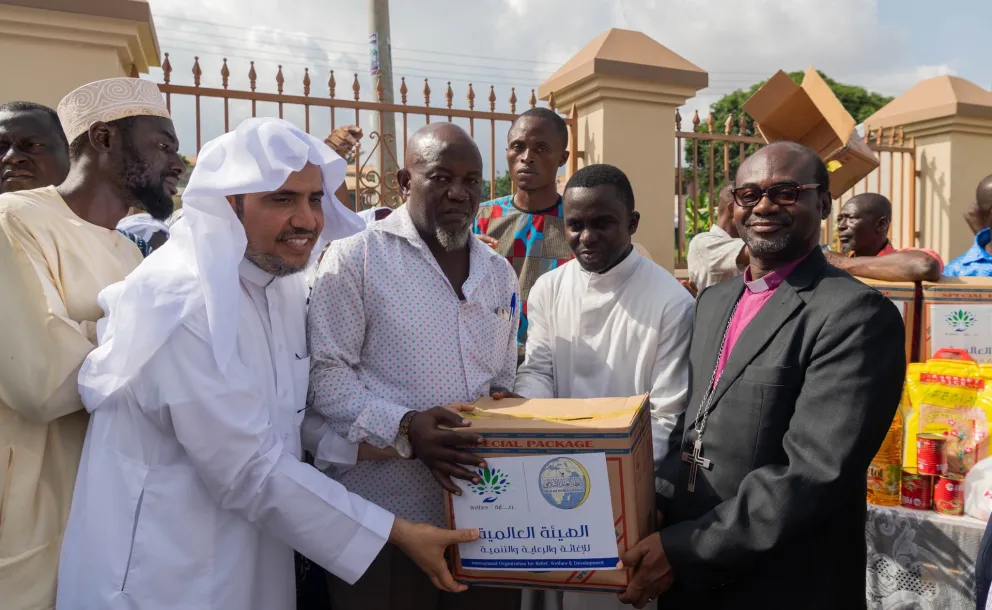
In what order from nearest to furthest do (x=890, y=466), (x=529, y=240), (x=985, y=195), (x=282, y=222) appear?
(x=282, y=222)
(x=890, y=466)
(x=529, y=240)
(x=985, y=195)

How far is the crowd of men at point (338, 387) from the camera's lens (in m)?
2.01

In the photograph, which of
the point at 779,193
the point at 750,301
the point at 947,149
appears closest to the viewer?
the point at 779,193

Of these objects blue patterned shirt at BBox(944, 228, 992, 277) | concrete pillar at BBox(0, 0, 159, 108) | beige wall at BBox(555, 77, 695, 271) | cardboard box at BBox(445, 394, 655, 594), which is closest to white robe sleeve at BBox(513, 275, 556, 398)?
cardboard box at BBox(445, 394, 655, 594)

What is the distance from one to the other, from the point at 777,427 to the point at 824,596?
0.55m

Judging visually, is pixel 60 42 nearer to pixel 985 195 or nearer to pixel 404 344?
pixel 404 344

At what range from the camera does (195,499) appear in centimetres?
206

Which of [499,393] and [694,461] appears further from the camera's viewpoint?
[499,393]

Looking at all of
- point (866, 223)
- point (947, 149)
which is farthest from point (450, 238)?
point (947, 149)

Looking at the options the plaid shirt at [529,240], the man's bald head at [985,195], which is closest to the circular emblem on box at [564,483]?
the plaid shirt at [529,240]

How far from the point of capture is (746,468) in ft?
7.20

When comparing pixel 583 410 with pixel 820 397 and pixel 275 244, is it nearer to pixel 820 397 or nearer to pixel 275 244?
pixel 820 397

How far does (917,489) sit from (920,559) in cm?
27

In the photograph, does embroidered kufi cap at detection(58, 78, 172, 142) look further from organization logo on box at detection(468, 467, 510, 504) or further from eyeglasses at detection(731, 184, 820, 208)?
eyeglasses at detection(731, 184, 820, 208)

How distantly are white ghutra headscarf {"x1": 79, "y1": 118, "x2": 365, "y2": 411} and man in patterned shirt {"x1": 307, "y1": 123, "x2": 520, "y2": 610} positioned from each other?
425mm
